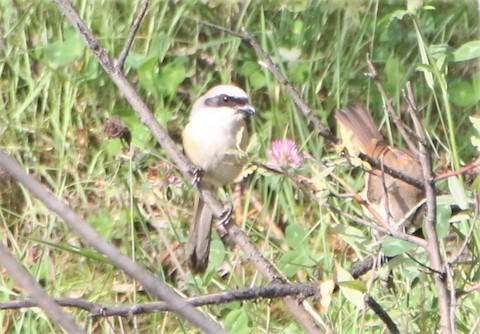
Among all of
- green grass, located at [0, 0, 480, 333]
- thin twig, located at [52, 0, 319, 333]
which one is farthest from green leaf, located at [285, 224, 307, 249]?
thin twig, located at [52, 0, 319, 333]

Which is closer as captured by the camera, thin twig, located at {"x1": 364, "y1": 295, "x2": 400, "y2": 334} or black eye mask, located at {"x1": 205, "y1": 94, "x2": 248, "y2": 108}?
thin twig, located at {"x1": 364, "y1": 295, "x2": 400, "y2": 334}

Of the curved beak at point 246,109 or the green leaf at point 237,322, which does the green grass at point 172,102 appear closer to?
the curved beak at point 246,109

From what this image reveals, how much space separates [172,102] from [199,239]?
1096mm

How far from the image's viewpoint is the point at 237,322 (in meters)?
3.71

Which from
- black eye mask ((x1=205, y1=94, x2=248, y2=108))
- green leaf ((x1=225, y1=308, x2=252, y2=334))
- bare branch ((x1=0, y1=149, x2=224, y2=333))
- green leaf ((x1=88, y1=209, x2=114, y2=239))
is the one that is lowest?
green leaf ((x1=88, y1=209, x2=114, y2=239))

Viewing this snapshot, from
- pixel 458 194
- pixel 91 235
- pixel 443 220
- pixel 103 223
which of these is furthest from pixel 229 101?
pixel 91 235

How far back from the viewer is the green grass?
16.3 feet

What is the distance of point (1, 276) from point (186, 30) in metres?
1.71

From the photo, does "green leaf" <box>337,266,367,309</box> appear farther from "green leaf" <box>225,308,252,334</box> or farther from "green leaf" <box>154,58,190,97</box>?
"green leaf" <box>154,58,190,97</box>

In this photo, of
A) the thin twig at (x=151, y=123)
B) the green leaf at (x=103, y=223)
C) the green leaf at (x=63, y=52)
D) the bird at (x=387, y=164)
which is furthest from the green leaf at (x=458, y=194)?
the green leaf at (x=63, y=52)

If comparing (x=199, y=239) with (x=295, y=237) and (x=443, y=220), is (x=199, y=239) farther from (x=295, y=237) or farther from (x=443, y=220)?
(x=443, y=220)

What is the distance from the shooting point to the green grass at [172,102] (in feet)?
16.3

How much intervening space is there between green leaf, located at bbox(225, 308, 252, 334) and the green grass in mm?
947

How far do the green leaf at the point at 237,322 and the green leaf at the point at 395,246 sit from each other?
127cm
